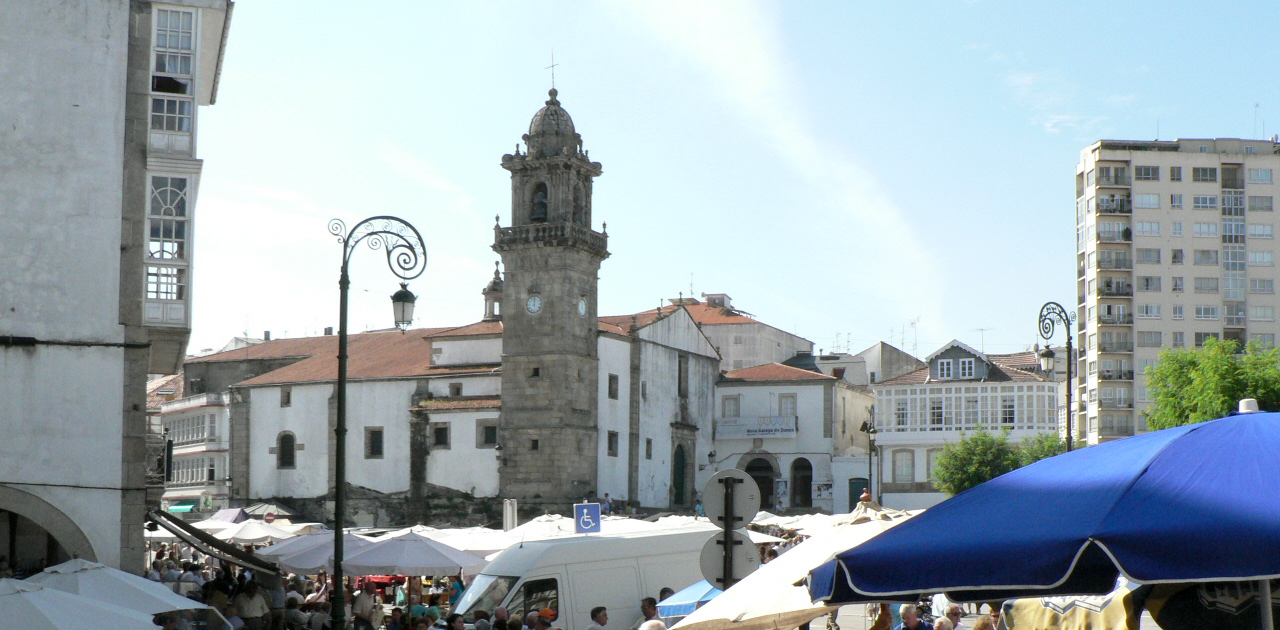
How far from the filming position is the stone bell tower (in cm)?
5938

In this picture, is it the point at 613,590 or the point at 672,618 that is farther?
the point at 613,590

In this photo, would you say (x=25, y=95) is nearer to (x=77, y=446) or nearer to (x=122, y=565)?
(x=77, y=446)

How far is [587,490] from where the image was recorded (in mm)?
59281

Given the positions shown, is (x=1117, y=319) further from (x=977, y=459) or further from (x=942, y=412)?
(x=977, y=459)

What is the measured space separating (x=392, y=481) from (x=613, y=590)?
42.8 m

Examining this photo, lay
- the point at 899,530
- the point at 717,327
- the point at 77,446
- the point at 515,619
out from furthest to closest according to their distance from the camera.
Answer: the point at 717,327, the point at 77,446, the point at 515,619, the point at 899,530

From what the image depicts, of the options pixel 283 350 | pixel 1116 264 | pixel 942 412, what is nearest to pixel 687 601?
Answer: pixel 942 412

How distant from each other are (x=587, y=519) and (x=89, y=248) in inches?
382

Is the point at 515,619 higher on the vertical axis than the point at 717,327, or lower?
lower

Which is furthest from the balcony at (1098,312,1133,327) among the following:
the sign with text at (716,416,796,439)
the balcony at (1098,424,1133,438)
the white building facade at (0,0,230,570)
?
the white building facade at (0,0,230,570)

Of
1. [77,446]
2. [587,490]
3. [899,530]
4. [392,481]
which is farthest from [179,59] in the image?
[392,481]

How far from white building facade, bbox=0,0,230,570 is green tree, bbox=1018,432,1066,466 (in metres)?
40.8

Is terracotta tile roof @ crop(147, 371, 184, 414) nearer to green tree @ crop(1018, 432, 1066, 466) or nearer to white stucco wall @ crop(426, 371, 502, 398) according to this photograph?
white stucco wall @ crop(426, 371, 502, 398)

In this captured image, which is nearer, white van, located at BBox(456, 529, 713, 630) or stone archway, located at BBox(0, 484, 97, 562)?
stone archway, located at BBox(0, 484, 97, 562)
